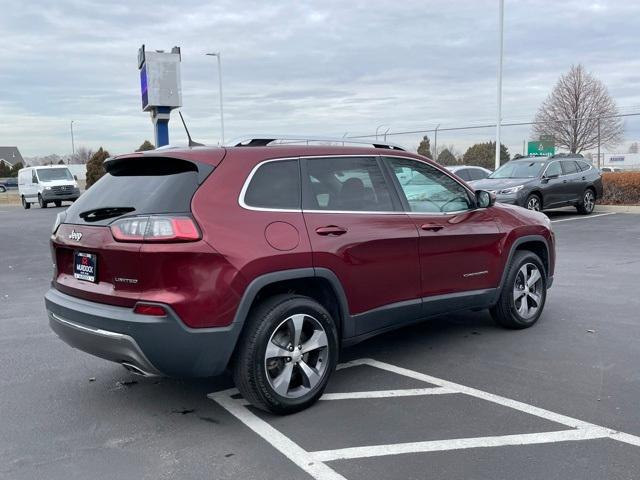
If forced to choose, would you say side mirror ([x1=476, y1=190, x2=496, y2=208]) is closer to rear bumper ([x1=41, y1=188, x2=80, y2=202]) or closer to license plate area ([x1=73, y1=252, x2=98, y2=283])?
license plate area ([x1=73, y1=252, x2=98, y2=283])

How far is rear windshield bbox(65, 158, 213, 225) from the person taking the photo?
366 cm

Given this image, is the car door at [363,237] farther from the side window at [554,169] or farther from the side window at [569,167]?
the side window at [569,167]

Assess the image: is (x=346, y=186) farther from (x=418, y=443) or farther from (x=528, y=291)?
(x=528, y=291)

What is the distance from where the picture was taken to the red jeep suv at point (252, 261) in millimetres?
3533

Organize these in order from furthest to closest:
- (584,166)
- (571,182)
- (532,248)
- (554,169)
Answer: (584,166), (571,182), (554,169), (532,248)

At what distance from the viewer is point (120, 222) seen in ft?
12.1

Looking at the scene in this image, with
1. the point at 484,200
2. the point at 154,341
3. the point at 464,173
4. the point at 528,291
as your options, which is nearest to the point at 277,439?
the point at 154,341

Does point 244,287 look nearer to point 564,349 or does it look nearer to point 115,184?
point 115,184

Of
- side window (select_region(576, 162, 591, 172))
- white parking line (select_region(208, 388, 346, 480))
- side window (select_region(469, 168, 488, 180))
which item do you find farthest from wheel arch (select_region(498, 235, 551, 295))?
side window (select_region(469, 168, 488, 180))

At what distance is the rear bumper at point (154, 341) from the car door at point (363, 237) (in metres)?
0.85

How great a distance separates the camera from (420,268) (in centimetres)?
472

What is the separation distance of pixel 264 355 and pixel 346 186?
1.39 m

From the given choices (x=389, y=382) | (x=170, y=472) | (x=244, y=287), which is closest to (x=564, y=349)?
(x=389, y=382)

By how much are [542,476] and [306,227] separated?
199 cm
